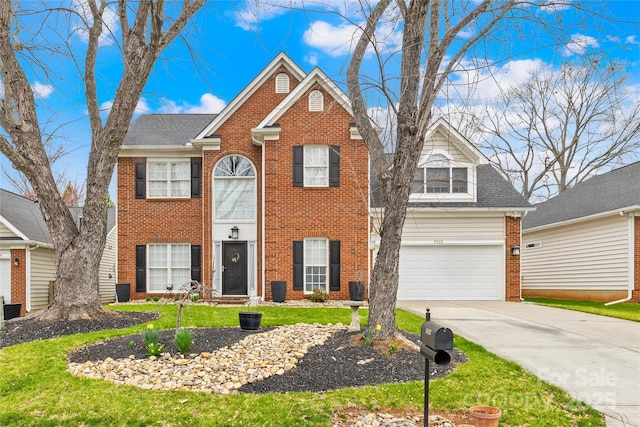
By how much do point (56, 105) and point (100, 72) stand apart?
1.34m

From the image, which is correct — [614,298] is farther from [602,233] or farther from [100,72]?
[100,72]

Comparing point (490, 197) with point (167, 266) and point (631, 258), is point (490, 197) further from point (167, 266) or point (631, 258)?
point (167, 266)

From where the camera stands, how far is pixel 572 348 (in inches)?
296

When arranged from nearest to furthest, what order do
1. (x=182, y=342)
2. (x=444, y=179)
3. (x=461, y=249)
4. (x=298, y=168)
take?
(x=182, y=342)
(x=298, y=168)
(x=461, y=249)
(x=444, y=179)

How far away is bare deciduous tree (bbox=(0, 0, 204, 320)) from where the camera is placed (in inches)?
372

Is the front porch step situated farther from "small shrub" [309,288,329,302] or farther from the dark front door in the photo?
"small shrub" [309,288,329,302]

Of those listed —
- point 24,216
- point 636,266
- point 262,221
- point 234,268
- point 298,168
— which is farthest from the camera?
point 24,216

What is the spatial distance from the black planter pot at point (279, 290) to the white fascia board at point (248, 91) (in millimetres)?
5326

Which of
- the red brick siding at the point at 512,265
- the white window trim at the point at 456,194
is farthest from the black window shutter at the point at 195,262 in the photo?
the red brick siding at the point at 512,265

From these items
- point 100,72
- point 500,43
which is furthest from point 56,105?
point 500,43

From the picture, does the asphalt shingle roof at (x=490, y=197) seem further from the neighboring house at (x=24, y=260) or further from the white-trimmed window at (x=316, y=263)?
the neighboring house at (x=24, y=260)

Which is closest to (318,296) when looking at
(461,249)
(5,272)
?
(461,249)

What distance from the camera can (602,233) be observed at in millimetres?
16078

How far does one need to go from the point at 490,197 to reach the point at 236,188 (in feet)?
28.4
